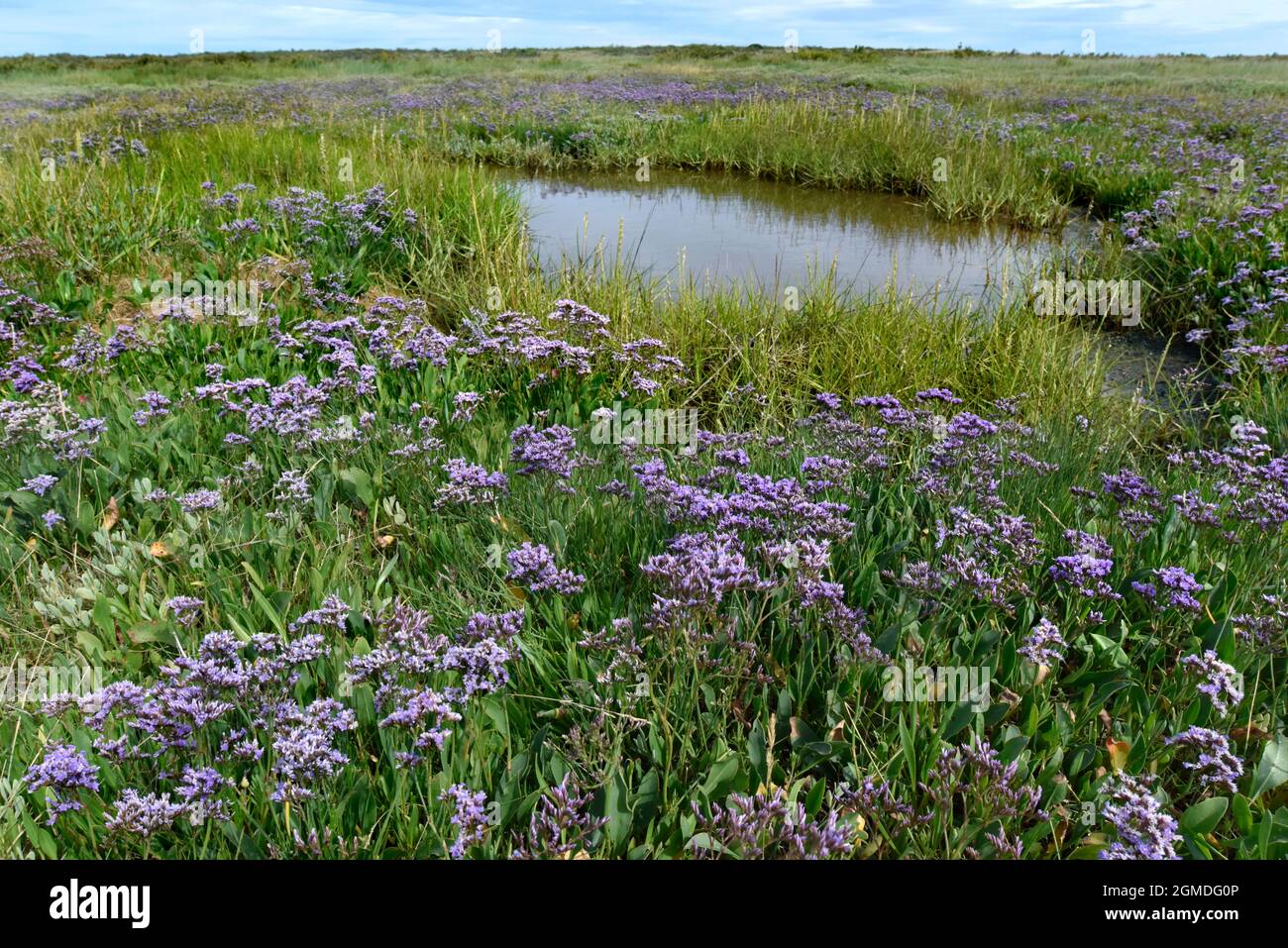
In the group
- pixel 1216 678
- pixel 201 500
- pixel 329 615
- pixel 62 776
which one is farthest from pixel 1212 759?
pixel 201 500

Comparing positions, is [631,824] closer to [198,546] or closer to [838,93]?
[198,546]

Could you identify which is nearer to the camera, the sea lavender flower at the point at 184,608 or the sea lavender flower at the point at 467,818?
the sea lavender flower at the point at 467,818

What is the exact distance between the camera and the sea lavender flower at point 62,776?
85.4 inches

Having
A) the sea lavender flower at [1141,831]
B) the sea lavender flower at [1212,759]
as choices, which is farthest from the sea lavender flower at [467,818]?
the sea lavender flower at [1212,759]

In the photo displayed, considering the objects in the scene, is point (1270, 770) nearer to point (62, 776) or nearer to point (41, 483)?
point (62, 776)

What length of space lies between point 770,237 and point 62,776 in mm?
10433

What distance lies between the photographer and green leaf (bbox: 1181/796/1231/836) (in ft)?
7.77

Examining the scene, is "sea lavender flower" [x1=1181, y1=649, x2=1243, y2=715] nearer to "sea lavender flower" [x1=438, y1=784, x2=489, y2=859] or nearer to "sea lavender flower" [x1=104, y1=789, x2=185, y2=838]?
"sea lavender flower" [x1=438, y1=784, x2=489, y2=859]

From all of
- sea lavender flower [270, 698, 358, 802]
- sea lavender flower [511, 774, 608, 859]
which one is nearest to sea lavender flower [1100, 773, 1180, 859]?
sea lavender flower [511, 774, 608, 859]

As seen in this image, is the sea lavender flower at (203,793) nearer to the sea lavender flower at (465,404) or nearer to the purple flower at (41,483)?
the purple flower at (41,483)

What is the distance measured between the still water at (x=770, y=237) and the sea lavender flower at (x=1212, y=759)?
515 cm

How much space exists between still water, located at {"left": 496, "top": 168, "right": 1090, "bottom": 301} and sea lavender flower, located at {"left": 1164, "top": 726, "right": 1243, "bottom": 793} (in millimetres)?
5146

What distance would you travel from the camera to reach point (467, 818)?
204 cm
